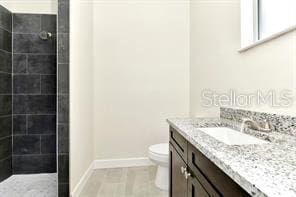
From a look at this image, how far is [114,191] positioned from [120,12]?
231cm

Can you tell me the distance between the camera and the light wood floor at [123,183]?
205cm

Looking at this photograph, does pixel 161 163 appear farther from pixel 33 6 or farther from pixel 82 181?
pixel 33 6

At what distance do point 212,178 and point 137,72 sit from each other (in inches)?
89.2

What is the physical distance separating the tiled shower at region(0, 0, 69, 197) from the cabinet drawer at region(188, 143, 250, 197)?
1923 mm

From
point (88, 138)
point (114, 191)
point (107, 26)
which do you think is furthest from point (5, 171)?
point (107, 26)

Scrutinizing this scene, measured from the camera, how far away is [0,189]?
2.10m

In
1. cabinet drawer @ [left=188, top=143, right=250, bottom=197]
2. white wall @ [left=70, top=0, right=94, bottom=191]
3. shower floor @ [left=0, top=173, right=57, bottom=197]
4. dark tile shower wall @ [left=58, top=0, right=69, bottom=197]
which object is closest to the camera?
cabinet drawer @ [left=188, top=143, right=250, bottom=197]

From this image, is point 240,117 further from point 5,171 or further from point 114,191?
point 5,171

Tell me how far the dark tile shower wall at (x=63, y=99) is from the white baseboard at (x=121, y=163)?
989mm

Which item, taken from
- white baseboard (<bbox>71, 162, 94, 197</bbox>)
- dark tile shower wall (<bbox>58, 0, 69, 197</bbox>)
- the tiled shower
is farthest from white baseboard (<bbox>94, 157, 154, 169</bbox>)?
dark tile shower wall (<bbox>58, 0, 69, 197</bbox>)

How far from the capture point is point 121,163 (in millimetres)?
2830

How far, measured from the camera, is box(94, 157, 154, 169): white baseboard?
2783 millimetres

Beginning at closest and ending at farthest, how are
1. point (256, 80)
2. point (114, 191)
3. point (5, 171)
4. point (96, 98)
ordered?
point (256, 80), point (114, 191), point (5, 171), point (96, 98)

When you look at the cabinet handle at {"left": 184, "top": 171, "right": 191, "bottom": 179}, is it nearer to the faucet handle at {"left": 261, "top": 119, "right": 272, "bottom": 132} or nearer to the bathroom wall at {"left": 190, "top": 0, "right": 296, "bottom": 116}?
the faucet handle at {"left": 261, "top": 119, "right": 272, "bottom": 132}
